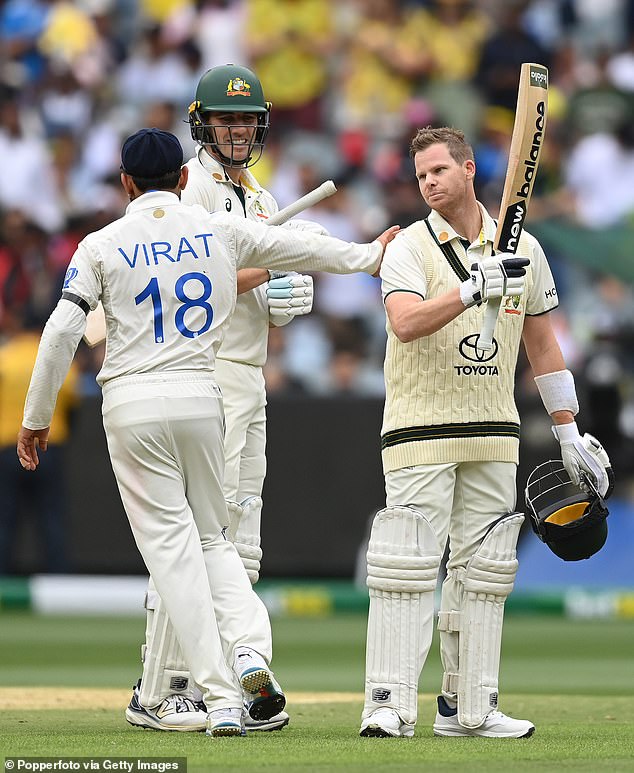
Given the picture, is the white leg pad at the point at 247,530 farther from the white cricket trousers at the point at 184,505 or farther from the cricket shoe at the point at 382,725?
the cricket shoe at the point at 382,725

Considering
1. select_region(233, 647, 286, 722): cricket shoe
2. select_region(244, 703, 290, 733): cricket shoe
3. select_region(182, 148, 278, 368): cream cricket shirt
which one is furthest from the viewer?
select_region(182, 148, 278, 368): cream cricket shirt

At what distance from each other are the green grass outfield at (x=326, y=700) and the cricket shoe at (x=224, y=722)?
70mm

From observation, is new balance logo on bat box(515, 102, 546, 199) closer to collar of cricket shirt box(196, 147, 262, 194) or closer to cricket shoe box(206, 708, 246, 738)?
collar of cricket shirt box(196, 147, 262, 194)

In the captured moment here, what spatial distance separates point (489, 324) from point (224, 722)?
159 centimetres

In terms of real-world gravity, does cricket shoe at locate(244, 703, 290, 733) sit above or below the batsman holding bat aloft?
below

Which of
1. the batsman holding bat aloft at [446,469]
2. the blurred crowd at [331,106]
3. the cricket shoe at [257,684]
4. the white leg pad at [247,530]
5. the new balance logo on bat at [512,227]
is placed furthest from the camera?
the blurred crowd at [331,106]

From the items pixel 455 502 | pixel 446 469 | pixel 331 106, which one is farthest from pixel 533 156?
pixel 331 106

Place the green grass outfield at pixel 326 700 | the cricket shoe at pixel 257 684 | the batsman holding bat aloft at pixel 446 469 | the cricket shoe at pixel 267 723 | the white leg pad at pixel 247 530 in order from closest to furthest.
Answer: the green grass outfield at pixel 326 700
the cricket shoe at pixel 257 684
the batsman holding bat aloft at pixel 446 469
the cricket shoe at pixel 267 723
the white leg pad at pixel 247 530

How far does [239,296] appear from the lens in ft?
21.4

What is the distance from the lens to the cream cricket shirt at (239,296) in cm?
650

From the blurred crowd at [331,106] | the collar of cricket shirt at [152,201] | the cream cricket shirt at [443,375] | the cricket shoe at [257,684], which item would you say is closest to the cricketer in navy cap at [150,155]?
the collar of cricket shirt at [152,201]

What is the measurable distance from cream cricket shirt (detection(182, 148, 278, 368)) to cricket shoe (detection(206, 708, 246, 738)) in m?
1.45

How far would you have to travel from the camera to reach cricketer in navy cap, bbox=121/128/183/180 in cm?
585

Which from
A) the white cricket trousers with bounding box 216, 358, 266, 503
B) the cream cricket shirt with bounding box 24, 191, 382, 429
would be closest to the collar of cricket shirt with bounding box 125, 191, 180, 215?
the cream cricket shirt with bounding box 24, 191, 382, 429
